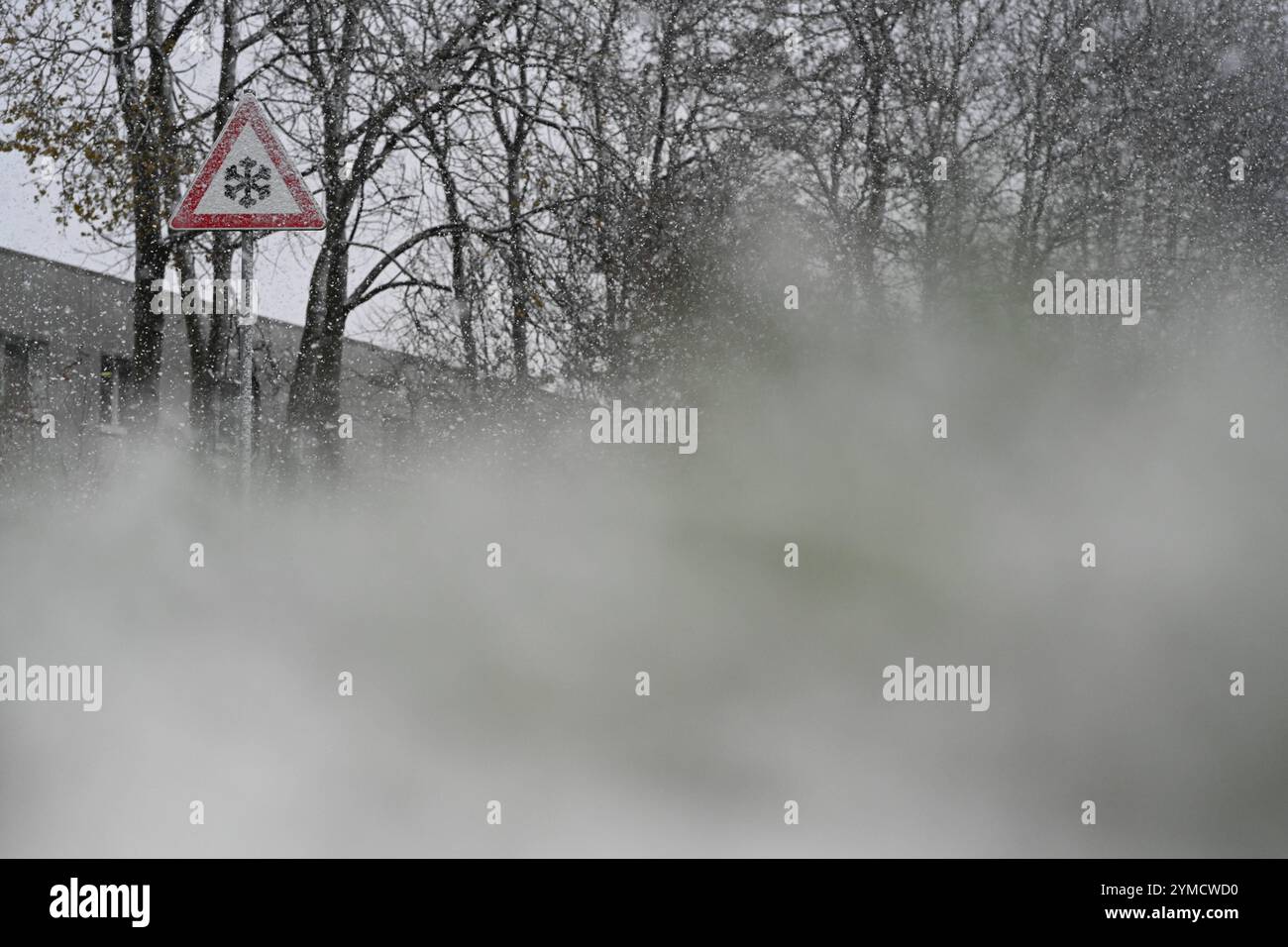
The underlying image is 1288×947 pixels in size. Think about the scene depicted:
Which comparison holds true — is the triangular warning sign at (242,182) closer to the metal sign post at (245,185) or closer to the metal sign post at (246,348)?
the metal sign post at (245,185)

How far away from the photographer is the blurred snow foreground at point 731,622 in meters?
5.32

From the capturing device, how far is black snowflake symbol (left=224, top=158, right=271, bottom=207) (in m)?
5.36

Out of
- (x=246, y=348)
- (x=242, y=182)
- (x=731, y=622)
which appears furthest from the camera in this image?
(x=731, y=622)

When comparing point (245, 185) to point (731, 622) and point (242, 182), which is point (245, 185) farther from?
point (731, 622)

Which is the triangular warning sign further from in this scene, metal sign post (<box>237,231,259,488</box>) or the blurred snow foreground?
the blurred snow foreground

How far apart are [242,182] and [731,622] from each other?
3.06 m

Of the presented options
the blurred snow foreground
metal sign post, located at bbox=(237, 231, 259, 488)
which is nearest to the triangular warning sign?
metal sign post, located at bbox=(237, 231, 259, 488)

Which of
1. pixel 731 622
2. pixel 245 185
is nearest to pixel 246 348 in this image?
pixel 245 185

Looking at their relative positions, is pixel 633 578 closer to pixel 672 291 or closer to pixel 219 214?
pixel 672 291

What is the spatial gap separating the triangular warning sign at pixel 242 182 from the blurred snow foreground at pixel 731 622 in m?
1.35

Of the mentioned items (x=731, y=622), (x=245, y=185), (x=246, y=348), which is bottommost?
(x=731, y=622)

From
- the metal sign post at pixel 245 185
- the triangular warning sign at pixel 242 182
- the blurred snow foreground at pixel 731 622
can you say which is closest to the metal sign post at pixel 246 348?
the metal sign post at pixel 245 185

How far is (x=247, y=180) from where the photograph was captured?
5367mm

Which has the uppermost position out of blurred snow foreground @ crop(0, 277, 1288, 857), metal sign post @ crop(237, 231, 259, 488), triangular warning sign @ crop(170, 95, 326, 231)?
triangular warning sign @ crop(170, 95, 326, 231)
